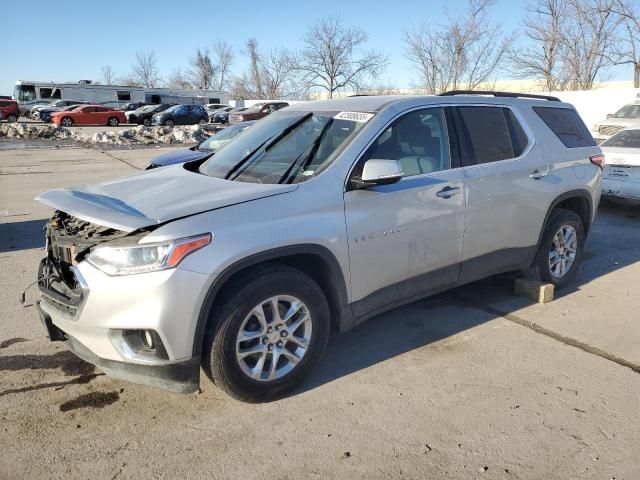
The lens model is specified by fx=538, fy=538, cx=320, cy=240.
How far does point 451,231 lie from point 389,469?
1.88 meters

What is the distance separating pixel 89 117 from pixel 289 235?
37.6 m

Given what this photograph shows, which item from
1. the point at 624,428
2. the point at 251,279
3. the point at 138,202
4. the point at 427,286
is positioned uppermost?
the point at 138,202

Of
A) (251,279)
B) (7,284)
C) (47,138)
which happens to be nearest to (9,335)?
(7,284)

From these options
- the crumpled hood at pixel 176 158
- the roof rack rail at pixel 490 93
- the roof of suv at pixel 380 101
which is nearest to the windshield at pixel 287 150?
the roof of suv at pixel 380 101

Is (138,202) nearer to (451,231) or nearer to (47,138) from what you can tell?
(451,231)

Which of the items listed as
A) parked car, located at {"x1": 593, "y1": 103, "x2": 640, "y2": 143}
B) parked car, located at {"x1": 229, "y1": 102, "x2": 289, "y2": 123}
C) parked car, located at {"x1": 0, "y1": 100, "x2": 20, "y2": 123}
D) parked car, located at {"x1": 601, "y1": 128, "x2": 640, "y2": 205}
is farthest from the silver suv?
parked car, located at {"x1": 0, "y1": 100, "x2": 20, "y2": 123}

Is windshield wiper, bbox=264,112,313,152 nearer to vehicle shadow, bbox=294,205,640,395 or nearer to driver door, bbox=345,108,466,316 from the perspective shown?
driver door, bbox=345,108,466,316

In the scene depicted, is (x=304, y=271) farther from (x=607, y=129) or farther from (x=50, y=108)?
(x=50, y=108)

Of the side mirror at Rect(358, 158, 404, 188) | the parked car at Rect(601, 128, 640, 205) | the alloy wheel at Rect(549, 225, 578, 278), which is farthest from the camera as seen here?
the parked car at Rect(601, 128, 640, 205)

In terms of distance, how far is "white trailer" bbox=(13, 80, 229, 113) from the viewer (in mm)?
48219

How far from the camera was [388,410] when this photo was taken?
10.5ft

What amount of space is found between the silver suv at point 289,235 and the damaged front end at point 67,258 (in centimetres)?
1

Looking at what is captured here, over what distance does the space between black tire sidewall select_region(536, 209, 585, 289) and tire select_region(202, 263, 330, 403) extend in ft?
8.38

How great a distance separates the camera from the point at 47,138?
28812 millimetres
